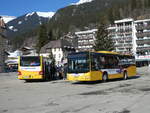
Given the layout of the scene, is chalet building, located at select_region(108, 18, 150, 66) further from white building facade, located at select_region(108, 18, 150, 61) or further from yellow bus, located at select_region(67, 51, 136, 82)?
yellow bus, located at select_region(67, 51, 136, 82)

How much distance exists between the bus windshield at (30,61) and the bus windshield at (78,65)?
442cm

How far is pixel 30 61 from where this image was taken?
86.4 ft

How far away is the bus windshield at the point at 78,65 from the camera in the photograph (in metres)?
22.2

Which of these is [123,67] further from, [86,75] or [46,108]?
[46,108]

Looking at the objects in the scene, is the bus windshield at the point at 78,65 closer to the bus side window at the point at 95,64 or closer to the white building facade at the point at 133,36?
the bus side window at the point at 95,64

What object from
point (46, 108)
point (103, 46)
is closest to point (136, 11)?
point (103, 46)

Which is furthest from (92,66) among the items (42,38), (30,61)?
(42,38)

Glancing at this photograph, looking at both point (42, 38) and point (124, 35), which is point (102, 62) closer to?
point (42, 38)

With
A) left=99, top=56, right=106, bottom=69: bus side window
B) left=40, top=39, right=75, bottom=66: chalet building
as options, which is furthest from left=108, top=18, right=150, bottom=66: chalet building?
left=99, top=56, right=106, bottom=69: bus side window

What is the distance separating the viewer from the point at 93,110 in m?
10.5

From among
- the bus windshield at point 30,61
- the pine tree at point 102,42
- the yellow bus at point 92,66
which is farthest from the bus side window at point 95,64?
the pine tree at point 102,42

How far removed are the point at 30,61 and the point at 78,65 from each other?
18.6 feet

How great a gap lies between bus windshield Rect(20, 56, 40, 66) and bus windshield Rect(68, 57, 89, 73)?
4.42 metres

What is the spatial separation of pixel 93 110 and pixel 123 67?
698 inches
